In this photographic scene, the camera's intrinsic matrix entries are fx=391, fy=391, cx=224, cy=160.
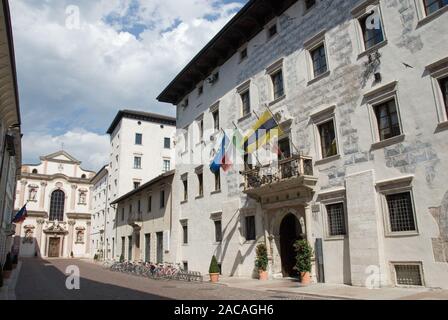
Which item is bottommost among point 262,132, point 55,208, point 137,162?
point 262,132

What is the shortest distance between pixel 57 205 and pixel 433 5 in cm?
6769

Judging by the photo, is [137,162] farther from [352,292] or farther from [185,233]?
[352,292]

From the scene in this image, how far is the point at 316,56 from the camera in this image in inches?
719

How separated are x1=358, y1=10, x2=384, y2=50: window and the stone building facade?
0.04 meters

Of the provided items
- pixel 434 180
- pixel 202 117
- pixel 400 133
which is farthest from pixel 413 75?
pixel 202 117

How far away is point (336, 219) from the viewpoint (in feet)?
53.3

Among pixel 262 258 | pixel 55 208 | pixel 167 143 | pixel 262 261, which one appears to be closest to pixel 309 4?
A: pixel 262 258

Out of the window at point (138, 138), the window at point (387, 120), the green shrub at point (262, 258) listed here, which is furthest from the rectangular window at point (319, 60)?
Result: the window at point (138, 138)

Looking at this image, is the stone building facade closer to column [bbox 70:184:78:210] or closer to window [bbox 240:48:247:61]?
window [bbox 240:48:247:61]

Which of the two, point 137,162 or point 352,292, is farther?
point 137,162

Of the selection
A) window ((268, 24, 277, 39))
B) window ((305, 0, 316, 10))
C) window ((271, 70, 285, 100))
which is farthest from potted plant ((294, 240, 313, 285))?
window ((268, 24, 277, 39))

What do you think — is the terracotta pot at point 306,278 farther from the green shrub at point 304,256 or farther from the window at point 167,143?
the window at point 167,143

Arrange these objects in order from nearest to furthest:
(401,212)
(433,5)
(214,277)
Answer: (433,5)
(401,212)
(214,277)

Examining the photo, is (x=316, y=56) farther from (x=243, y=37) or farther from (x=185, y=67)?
(x=185, y=67)
